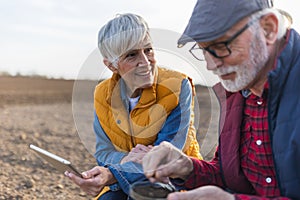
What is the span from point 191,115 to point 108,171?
1.72ft

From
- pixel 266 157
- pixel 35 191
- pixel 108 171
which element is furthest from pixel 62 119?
pixel 266 157

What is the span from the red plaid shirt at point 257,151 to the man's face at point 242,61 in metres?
0.10

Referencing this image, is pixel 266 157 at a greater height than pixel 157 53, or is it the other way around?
pixel 157 53

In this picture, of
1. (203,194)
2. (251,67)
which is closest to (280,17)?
(251,67)

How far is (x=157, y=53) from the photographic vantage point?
8.08 ft

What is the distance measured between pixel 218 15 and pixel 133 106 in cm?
91

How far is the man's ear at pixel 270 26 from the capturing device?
6.01 feet

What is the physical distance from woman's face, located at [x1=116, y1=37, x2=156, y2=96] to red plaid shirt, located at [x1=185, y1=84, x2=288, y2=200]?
56cm

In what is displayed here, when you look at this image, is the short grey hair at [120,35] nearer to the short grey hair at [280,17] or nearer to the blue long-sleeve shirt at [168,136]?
the blue long-sleeve shirt at [168,136]

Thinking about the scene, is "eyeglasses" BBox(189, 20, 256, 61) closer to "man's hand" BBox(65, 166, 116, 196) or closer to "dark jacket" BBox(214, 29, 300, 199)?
"dark jacket" BBox(214, 29, 300, 199)

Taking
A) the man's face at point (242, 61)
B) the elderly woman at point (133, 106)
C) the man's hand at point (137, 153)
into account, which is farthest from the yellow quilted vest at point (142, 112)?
the man's face at point (242, 61)

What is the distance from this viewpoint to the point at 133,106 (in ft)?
8.55

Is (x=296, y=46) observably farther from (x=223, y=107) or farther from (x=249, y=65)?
(x=223, y=107)

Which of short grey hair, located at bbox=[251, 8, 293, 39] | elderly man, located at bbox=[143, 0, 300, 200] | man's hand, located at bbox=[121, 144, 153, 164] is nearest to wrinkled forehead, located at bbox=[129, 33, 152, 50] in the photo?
elderly man, located at bbox=[143, 0, 300, 200]
